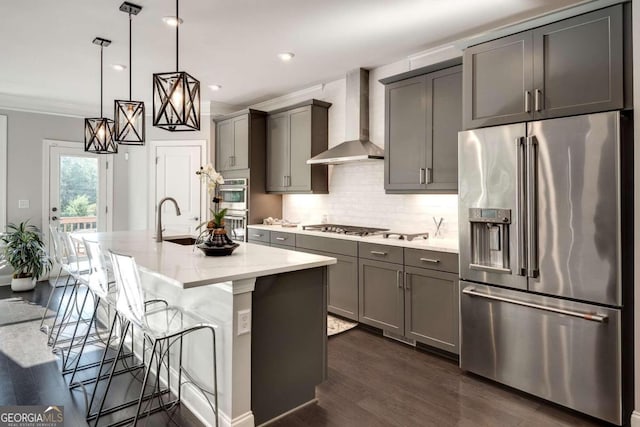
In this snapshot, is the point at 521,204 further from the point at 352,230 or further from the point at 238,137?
the point at 238,137

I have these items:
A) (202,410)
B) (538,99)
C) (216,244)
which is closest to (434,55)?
(538,99)

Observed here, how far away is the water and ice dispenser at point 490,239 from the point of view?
2635 mm

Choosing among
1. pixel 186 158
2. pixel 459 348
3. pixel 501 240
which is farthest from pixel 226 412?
pixel 186 158

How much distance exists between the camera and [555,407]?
8.20 feet

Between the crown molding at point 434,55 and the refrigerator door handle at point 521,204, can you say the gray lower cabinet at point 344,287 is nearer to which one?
the refrigerator door handle at point 521,204

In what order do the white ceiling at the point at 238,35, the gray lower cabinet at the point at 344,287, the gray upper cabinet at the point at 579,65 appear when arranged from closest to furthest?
1. the gray upper cabinet at the point at 579,65
2. the white ceiling at the point at 238,35
3. the gray lower cabinet at the point at 344,287

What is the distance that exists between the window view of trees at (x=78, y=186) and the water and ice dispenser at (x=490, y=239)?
6106 mm

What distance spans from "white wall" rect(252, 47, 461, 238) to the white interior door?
1.66 m

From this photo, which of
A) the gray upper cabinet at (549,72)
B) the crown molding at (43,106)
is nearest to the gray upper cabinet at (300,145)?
the gray upper cabinet at (549,72)

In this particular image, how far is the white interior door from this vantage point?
20.0 ft

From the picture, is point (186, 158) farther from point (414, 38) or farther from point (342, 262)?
point (414, 38)

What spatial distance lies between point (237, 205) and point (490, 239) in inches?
142

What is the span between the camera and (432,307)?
10.6ft

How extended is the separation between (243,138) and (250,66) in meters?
1.25
